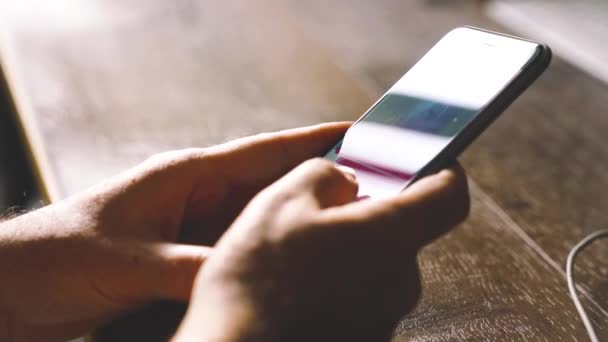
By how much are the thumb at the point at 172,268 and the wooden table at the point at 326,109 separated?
16cm

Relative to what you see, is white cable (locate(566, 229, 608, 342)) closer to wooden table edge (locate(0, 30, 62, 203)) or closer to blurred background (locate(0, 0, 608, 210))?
blurred background (locate(0, 0, 608, 210))

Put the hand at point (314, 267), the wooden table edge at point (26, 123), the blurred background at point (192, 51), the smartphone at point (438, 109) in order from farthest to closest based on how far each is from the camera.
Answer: the blurred background at point (192, 51) → the wooden table edge at point (26, 123) → the smartphone at point (438, 109) → the hand at point (314, 267)

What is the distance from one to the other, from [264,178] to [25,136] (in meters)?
0.42

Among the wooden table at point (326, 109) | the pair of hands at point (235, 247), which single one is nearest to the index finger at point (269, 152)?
the pair of hands at point (235, 247)

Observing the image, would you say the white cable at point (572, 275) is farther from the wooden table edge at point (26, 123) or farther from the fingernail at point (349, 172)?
the wooden table edge at point (26, 123)

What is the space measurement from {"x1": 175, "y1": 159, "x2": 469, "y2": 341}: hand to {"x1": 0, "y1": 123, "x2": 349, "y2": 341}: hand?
0.19ft

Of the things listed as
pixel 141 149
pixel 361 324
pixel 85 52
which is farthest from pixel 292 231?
Answer: pixel 85 52

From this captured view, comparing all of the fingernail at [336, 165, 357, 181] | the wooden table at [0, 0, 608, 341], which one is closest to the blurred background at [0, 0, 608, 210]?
the wooden table at [0, 0, 608, 341]

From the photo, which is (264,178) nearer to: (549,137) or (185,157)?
(185,157)

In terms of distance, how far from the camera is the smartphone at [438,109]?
385mm

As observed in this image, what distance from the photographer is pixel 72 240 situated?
1.19 ft

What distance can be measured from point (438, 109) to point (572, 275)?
0.66ft

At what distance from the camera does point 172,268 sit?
35cm

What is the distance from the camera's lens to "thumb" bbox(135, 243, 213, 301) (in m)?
0.34
